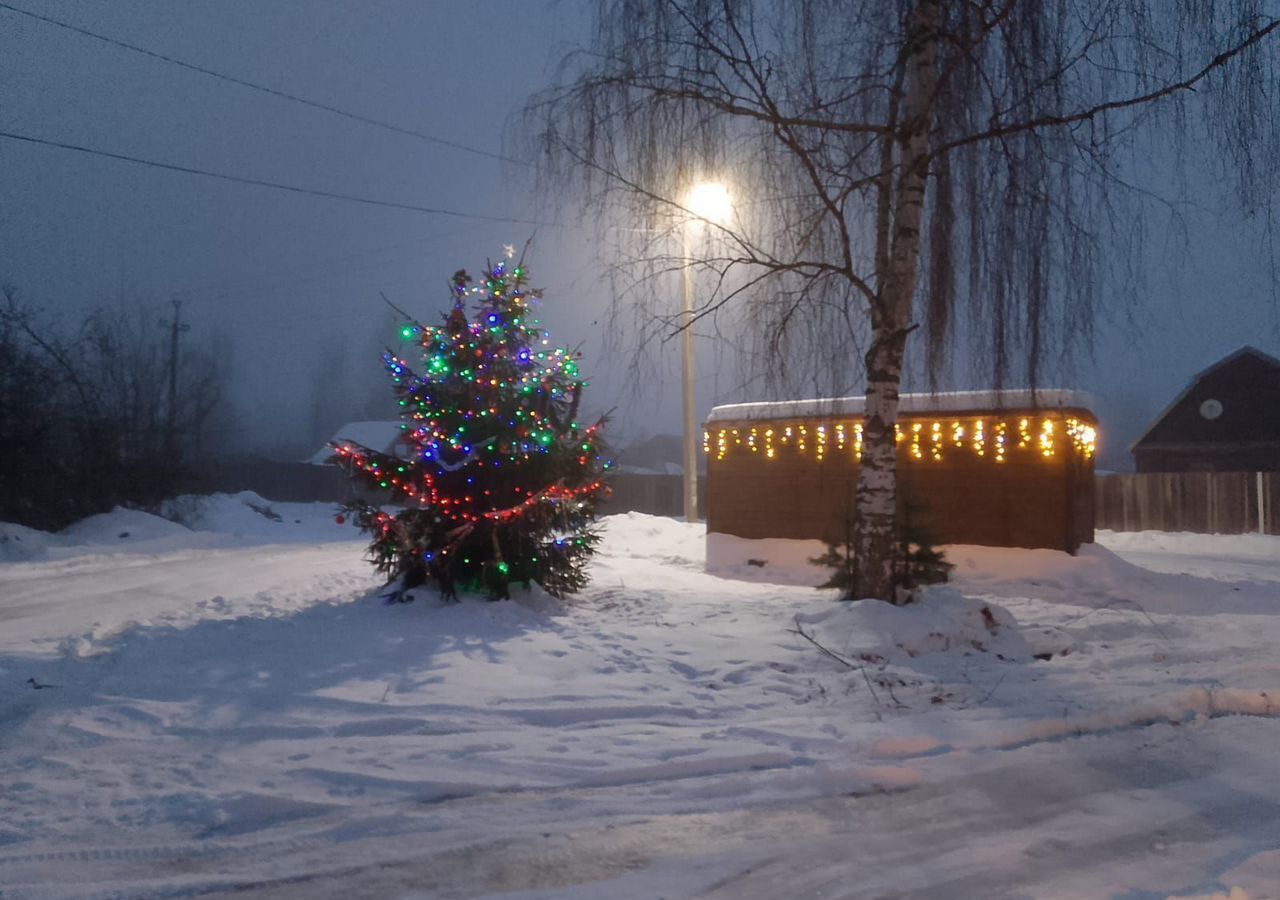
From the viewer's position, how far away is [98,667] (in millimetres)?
7266

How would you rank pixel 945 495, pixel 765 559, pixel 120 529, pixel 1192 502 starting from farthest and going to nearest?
1. pixel 1192 502
2. pixel 120 529
3. pixel 765 559
4. pixel 945 495

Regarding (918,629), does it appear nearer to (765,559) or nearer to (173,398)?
(765,559)

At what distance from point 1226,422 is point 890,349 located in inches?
1251

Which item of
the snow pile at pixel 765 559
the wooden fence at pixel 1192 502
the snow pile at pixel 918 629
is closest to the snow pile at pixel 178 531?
the snow pile at pixel 765 559

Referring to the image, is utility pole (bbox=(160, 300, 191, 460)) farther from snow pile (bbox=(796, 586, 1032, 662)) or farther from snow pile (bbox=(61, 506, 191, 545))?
snow pile (bbox=(796, 586, 1032, 662))

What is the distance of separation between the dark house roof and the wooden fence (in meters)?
9.06

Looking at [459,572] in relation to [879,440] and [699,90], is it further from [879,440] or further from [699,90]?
[699,90]

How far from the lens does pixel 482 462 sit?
9.61 metres

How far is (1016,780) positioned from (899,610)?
376 centimetres

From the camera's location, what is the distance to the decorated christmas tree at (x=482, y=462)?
31.3 feet

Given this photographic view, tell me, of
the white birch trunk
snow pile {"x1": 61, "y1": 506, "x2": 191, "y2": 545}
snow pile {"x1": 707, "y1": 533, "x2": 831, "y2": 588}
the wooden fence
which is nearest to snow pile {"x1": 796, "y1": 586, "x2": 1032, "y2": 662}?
the white birch trunk

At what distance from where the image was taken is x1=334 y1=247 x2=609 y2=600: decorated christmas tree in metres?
9.54

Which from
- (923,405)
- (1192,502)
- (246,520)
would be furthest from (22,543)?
(1192,502)

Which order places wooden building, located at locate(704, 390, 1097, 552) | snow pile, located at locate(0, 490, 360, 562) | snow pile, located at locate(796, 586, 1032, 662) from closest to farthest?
1. snow pile, located at locate(796, 586, 1032, 662)
2. wooden building, located at locate(704, 390, 1097, 552)
3. snow pile, located at locate(0, 490, 360, 562)
